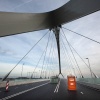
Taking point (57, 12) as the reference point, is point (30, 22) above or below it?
below

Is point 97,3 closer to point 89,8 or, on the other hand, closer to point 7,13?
point 89,8

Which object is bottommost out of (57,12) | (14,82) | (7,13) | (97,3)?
(14,82)

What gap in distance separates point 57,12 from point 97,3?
18.4ft

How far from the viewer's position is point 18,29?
50.8ft

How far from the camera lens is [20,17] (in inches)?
616

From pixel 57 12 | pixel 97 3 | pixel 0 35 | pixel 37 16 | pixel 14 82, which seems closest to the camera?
pixel 0 35

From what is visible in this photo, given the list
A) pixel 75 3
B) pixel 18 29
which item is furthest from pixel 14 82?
pixel 75 3

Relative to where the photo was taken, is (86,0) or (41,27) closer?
(86,0)

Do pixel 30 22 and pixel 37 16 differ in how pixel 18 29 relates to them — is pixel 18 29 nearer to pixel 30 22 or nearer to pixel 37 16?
pixel 30 22

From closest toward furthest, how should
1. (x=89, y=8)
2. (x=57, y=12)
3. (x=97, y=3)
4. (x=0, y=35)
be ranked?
(x=0, y=35) → (x=97, y=3) → (x=89, y=8) → (x=57, y=12)

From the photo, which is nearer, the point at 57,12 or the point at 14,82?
the point at 57,12

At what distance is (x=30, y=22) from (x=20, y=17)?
5.59ft

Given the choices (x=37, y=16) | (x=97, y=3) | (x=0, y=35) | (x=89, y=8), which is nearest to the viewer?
(x=0, y=35)

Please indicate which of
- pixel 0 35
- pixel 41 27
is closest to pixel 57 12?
pixel 41 27
